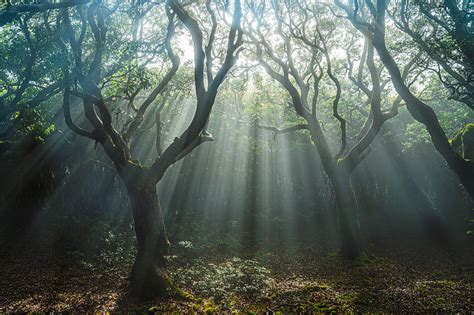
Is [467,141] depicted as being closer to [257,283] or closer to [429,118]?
[429,118]

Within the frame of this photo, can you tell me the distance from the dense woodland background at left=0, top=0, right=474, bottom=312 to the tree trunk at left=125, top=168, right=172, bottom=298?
0.12ft

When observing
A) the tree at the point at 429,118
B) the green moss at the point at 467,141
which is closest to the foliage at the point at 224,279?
the tree at the point at 429,118

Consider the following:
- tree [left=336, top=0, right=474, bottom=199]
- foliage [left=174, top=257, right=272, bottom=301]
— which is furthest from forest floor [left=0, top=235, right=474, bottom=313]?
tree [left=336, top=0, right=474, bottom=199]

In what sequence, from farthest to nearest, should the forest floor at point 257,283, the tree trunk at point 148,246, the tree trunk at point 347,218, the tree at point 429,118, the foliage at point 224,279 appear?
the tree trunk at point 347,218, the tree at point 429,118, the foliage at point 224,279, the tree trunk at point 148,246, the forest floor at point 257,283

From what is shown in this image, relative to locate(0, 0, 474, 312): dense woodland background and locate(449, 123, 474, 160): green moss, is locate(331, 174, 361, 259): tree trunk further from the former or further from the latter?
locate(449, 123, 474, 160): green moss

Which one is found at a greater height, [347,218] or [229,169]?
[229,169]

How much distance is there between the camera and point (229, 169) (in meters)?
21.8

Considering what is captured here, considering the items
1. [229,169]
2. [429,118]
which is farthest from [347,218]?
[229,169]

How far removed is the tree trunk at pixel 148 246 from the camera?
7348 mm

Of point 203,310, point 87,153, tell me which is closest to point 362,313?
point 203,310

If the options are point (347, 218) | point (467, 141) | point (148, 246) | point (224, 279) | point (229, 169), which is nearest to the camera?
point (148, 246)

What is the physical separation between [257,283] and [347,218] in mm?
5160

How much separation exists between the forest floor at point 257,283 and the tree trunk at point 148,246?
372 millimetres

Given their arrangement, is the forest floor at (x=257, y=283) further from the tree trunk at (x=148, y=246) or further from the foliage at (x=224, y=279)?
the tree trunk at (x=148, y=246)
